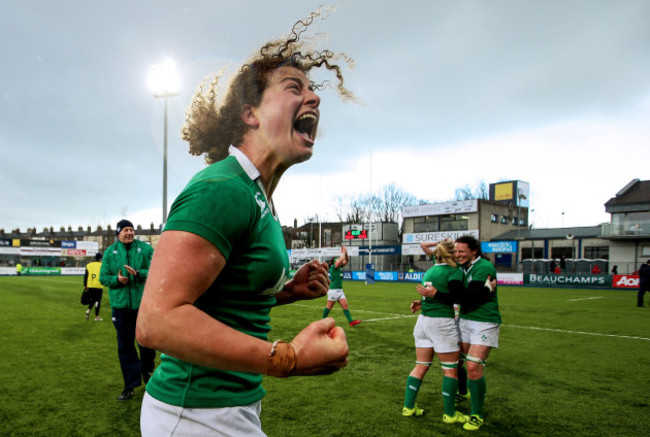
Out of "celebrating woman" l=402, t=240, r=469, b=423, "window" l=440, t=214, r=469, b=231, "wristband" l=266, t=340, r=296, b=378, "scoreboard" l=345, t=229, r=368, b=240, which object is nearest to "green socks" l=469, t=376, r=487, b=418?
"celebrating woman" l=402, t=240, r=469, b=423

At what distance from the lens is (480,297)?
6.19 meters

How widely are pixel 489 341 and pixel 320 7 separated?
557 cm

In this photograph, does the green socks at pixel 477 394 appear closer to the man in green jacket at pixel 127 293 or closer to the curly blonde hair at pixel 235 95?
the man in green jacket at pixel 127 293

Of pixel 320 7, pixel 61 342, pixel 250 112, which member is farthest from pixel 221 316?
pixel 61 342

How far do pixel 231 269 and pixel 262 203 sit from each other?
0.78ft

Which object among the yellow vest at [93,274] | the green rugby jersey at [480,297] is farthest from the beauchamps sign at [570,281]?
the yellow vest at [93,274]

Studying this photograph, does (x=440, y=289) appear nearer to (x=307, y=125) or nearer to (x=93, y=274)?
(x=307, y=125)

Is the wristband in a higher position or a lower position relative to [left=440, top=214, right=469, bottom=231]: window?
lower

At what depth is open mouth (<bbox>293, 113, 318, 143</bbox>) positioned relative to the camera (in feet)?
5.08

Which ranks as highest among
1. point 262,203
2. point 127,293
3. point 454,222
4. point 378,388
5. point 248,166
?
point 454,222

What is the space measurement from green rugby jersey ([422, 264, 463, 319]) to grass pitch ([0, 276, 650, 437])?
1406 mm

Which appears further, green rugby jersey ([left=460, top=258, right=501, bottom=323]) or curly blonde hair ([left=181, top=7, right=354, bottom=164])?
green rugby jersey ([left=460, top=258, right=501, bottom=323])

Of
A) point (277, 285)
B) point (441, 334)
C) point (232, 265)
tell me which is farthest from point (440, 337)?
point (232, 265)

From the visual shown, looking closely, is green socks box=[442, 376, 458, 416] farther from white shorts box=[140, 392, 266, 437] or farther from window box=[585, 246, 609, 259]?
window box=[585, 246, 609, 259]
